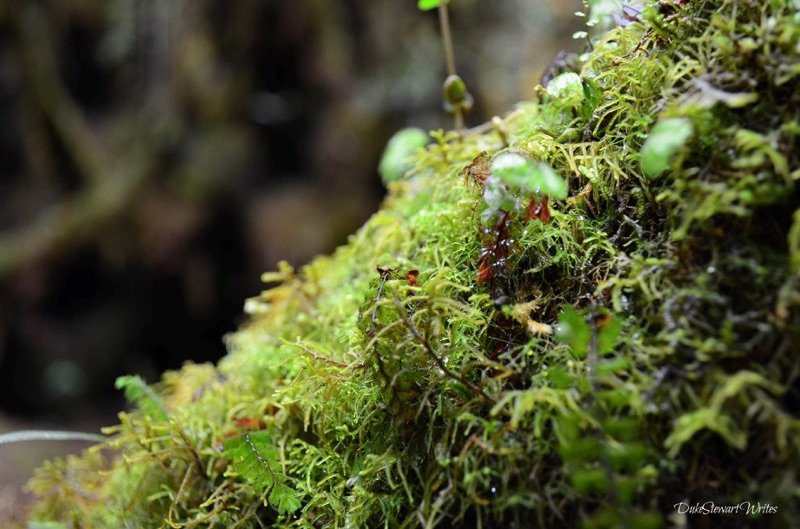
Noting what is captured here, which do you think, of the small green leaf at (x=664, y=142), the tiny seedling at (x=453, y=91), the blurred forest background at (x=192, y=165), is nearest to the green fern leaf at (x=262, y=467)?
the small green leaf at (x=664, y=142)

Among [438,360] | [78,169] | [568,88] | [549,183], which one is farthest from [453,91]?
[78,169]

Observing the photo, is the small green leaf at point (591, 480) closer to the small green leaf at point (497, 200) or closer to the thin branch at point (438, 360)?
the thin branch at point (438, 360)

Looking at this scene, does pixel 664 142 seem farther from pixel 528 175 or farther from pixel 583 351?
pixel 583 351

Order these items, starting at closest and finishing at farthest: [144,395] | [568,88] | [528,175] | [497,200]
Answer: [528,175] < [497,200] < [568,88] < [144,395]

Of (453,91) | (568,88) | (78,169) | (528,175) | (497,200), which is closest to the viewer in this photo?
(528,175)

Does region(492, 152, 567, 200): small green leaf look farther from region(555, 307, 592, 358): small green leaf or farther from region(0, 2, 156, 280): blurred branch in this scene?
region(0, 2, 156, 280): blurred branch

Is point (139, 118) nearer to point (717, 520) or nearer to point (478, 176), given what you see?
point (478, 176)

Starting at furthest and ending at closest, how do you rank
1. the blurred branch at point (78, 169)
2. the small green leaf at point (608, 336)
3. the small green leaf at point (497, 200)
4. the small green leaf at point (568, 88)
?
1. the blurred branch at point (78, 169)
2. the small green leaf at point (568, 88)
3. the small green leaf at point (497, 200)
4. the small green leaf at point (608, 336)

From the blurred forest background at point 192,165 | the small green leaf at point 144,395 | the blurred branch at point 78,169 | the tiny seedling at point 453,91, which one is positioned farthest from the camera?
the blurred forest background at point 192,165
